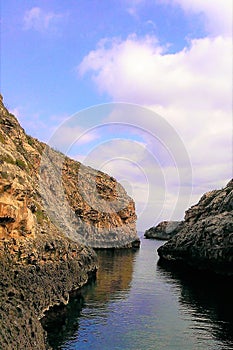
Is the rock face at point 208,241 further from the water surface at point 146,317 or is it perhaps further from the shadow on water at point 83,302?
the shadow on water at point 83,302

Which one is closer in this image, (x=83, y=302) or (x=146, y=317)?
(x=146, y=317)

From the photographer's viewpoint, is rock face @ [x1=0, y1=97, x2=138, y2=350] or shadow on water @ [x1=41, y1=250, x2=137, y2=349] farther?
shadow on water @ [x1=41, y1=250, x2=137, y2=349]

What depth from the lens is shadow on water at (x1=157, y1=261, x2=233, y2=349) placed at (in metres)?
54.2

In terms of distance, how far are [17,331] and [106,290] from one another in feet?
142

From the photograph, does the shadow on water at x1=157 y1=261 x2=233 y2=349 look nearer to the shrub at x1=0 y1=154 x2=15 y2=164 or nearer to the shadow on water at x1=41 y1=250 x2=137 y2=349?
the shadow on water at x1=41 y1=250 x2=137 y2=349

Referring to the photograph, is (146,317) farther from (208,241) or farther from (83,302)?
(208,241)

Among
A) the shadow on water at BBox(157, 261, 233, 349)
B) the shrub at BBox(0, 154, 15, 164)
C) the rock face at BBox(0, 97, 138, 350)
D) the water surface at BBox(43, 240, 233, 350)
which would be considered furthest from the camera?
the shrub at BBox(0, 154, 15, 164)

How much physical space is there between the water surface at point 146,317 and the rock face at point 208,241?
25.6 feet

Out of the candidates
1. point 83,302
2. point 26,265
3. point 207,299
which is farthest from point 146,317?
point 26,265

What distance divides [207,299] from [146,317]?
1947 centimetres

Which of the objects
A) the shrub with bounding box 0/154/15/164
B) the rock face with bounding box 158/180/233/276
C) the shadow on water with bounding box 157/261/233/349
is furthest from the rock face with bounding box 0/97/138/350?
the rock face with bounding box 158/180/233/276

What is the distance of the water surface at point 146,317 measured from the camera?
154 ft

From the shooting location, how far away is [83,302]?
6650 centimetres

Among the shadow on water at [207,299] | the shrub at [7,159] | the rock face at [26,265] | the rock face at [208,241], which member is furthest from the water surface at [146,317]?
the shrub at [7,159]
